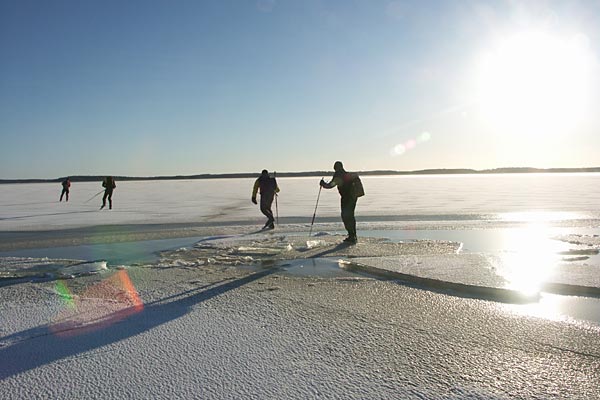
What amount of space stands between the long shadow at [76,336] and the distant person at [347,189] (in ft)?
16.4

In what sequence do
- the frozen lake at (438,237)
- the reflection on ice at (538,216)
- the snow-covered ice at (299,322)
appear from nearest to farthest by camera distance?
the snow-covered ice at (299,322), the frozen lake at (438,237), the reflection on ice at (538,216)

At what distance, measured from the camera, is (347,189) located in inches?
382

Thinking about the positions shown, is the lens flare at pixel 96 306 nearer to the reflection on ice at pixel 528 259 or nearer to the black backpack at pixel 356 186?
the reflection on ice at pixel 528 259

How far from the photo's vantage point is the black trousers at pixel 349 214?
30.6 ft

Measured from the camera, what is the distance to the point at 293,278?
5.90m

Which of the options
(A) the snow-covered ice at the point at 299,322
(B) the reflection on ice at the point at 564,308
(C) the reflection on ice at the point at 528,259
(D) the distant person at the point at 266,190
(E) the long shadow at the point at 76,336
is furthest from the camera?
(D) the distant person at the point at 266,190

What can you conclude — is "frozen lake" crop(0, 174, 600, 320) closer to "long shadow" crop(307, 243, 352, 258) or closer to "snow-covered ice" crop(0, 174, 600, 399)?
"snow-covered ice" crop(0, 174, 600, 399)

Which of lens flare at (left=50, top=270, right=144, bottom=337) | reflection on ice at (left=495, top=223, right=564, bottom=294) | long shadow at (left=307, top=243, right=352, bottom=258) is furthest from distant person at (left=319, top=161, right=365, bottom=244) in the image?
lens flare at (left=50, top=270, right=144, bottom=337)

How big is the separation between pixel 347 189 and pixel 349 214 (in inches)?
23.3

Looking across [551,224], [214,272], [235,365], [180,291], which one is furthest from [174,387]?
[551,224]

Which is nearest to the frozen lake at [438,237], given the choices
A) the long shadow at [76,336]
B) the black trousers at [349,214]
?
the black trousers at [349,214]

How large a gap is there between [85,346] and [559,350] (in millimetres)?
3440

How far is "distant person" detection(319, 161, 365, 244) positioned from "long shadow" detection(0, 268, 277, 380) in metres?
4.99

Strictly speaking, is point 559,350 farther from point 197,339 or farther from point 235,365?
point 197,339
